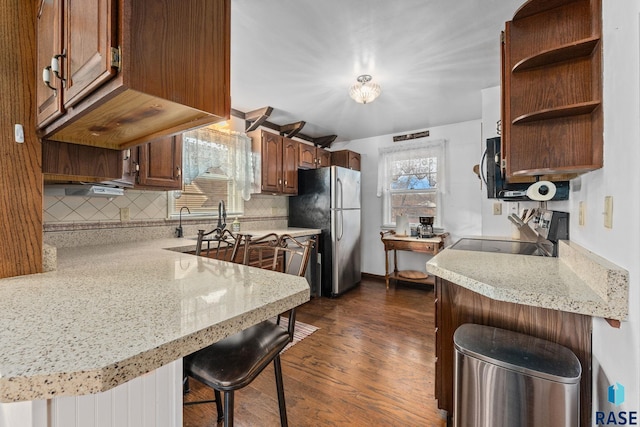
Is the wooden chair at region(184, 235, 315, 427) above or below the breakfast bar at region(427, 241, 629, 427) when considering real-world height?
below

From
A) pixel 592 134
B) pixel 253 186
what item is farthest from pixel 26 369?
pixel 253 186

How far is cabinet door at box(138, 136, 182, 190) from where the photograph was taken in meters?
2.27

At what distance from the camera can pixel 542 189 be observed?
1.52 m

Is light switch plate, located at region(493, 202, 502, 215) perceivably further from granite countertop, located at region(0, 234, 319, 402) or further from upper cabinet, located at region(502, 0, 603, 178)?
granite countertop, located at region(0, 234, 319, 402)

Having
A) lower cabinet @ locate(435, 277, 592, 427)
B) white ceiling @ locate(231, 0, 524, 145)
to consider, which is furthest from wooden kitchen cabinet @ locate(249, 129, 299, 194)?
lower cabinet @ locate(435, 277, 592, 427)

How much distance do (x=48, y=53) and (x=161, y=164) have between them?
1432 millimetres

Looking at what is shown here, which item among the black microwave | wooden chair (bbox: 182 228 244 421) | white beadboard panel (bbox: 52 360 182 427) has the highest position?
the black microwave

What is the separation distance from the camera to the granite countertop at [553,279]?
0.89m

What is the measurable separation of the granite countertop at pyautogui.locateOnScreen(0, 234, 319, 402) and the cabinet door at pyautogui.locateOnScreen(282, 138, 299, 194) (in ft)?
8.77

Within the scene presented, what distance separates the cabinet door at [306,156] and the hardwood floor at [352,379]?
212cm

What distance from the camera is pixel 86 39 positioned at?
2.58 feet

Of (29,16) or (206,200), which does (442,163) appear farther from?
(29,16)

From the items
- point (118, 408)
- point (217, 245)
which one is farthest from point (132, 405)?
point (217, 245)

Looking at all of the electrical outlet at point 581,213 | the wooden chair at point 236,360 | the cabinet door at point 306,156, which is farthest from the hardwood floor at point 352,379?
the cabinet door at point 306,156
